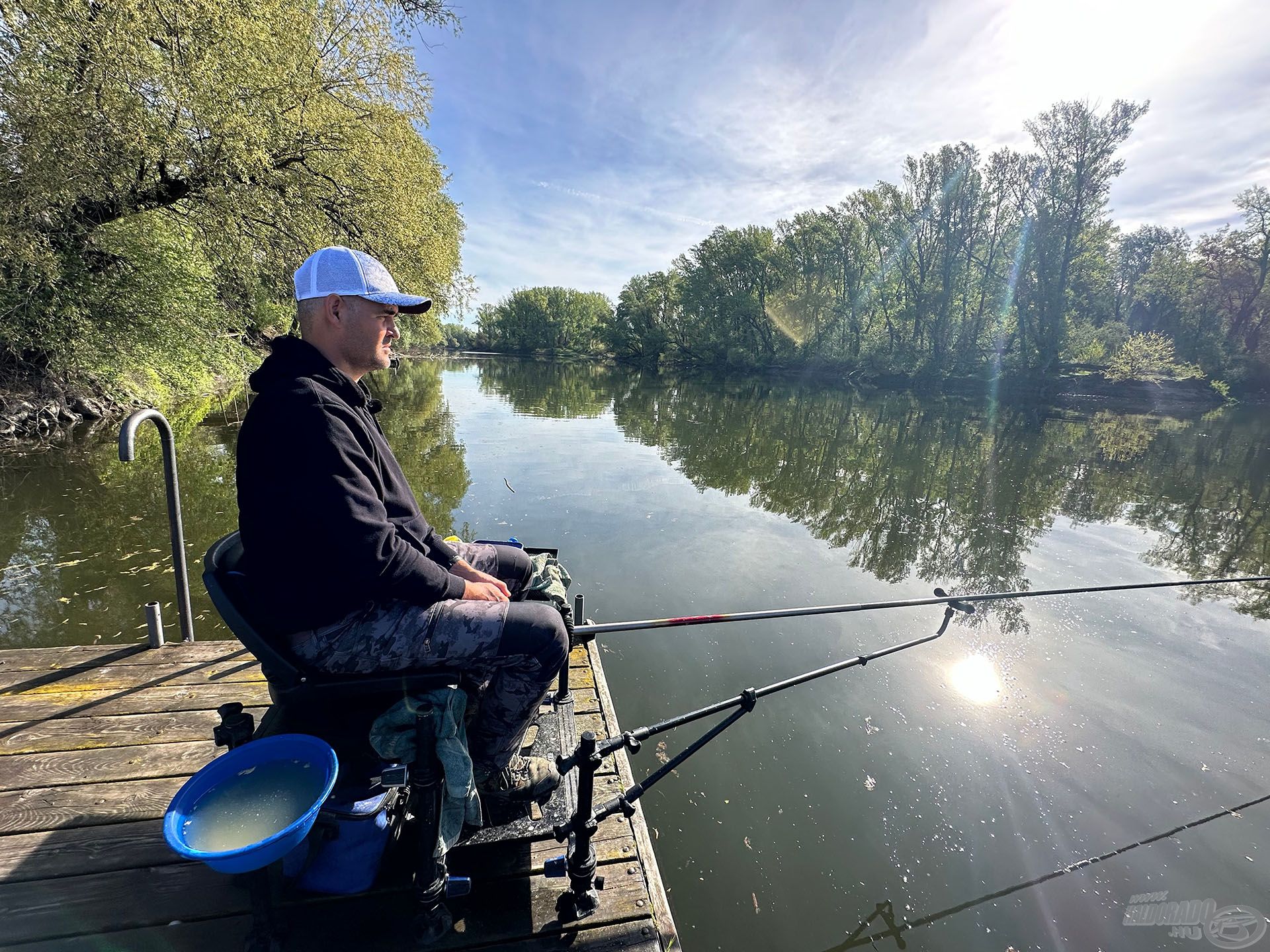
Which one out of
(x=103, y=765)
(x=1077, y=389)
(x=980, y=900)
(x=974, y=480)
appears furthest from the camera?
(x=1077, y=389)

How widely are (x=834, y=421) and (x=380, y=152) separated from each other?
15.1 metres

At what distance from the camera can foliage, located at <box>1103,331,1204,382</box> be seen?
30.0 metres

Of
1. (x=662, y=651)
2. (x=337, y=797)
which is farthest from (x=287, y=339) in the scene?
(x=662, y=651)

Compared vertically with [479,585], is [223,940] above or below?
below

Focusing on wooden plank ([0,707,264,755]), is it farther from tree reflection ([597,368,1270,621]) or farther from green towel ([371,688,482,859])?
tree reflection ([597,368,1270,621])

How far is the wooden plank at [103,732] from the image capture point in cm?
246

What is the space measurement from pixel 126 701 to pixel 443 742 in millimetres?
2268

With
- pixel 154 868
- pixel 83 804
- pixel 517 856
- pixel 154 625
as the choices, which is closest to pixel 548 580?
pixel 517 856

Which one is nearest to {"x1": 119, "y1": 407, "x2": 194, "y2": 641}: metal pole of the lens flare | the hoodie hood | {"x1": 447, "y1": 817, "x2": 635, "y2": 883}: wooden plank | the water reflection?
the hoodie hood

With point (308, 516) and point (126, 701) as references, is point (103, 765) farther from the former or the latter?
point (308, 516)

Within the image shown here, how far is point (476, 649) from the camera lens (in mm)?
1788

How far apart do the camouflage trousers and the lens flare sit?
384 cm

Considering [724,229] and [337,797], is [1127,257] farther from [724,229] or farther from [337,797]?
[337,797]

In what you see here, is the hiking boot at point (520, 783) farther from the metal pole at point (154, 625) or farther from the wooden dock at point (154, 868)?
the metal pole at point (154, 625)
